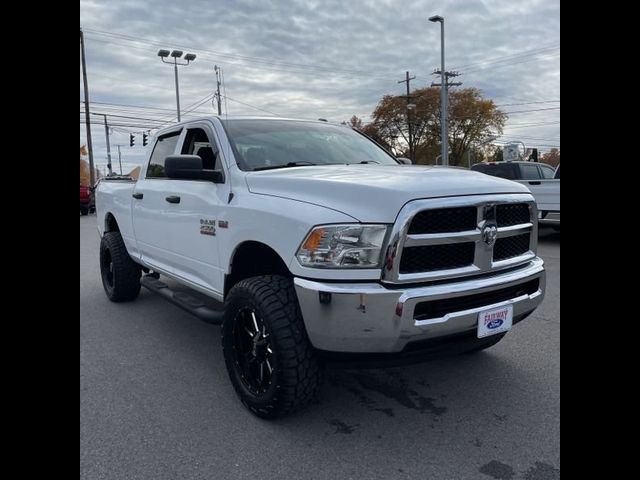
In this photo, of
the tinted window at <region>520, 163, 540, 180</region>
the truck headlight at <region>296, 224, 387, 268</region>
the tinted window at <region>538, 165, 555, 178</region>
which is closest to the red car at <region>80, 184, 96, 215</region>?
the tinted window at <region>520, 163, 540, 180</region>

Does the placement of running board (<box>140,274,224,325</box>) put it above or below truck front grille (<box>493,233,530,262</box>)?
below

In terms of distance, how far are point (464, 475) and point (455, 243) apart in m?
1.16

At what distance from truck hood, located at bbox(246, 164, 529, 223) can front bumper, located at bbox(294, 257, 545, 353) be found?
39cm

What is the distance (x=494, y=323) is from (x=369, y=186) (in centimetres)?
104

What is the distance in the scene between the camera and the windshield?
3.85 meters

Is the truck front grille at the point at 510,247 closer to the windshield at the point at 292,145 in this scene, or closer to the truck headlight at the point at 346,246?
the truck headlight at the point at 346,246

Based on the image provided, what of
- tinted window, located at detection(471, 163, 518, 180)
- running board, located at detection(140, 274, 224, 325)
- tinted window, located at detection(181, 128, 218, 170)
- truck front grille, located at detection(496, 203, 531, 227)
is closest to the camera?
truck front grille, located at detection(496, 203, 531, 227)

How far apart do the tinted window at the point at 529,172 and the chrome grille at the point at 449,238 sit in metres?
10.9

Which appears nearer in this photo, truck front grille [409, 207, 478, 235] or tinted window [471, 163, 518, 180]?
truck front grille [409, 207, 478, 235]

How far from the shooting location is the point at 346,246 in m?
2.68

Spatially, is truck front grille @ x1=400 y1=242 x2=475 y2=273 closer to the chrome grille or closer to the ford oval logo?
the chrome grille
